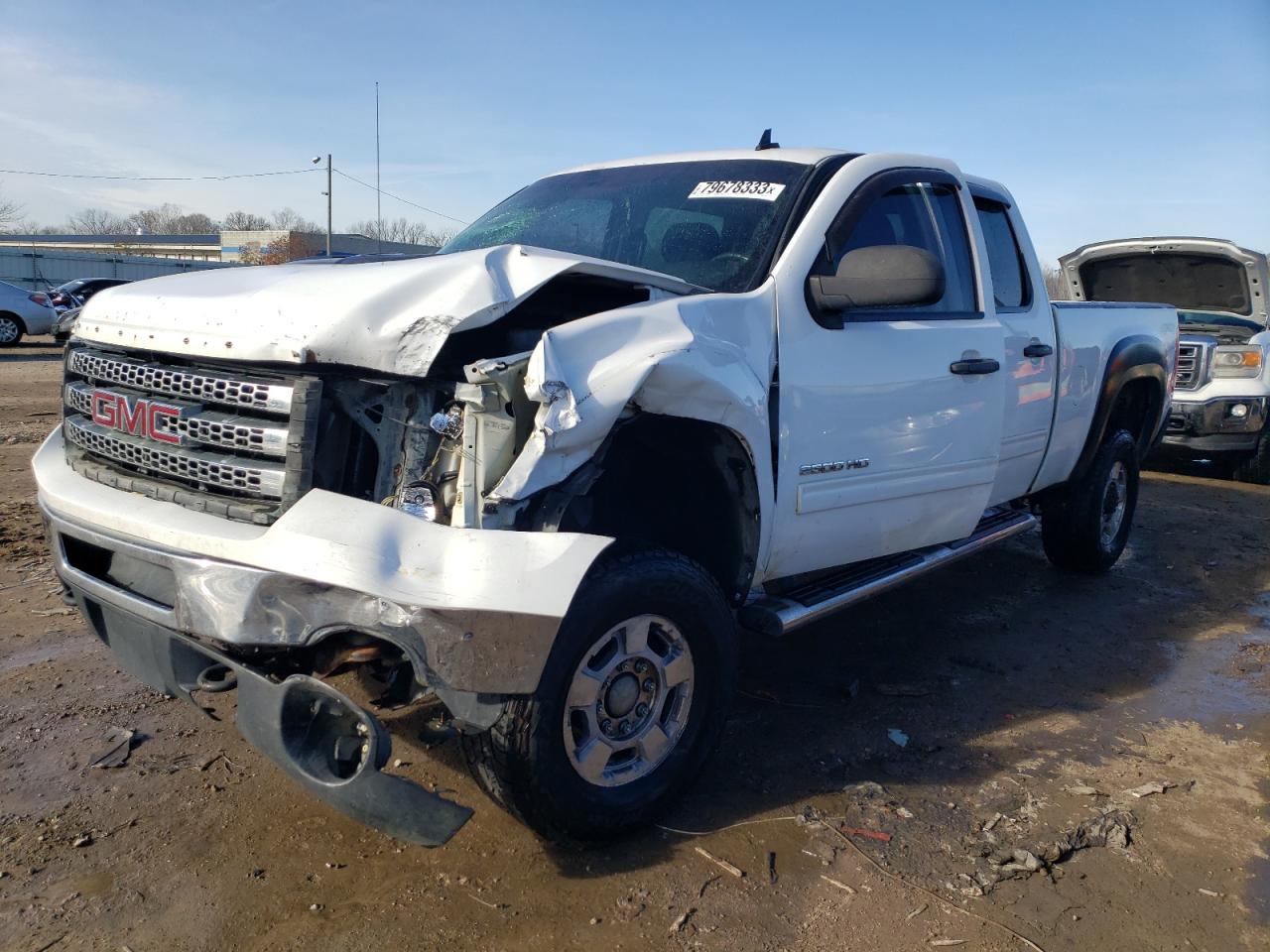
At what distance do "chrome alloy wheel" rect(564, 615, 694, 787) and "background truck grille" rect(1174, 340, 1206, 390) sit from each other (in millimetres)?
8421

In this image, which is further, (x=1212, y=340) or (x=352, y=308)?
(x=1212, y=340)

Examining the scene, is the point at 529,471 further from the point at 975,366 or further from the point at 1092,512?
the point at 1092,512

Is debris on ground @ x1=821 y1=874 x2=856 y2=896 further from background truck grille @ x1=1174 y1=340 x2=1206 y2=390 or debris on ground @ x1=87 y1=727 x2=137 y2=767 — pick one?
background truck grille @ x1=1174 y1=340 x2=1206 y2=390

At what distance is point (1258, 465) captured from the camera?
386 inches

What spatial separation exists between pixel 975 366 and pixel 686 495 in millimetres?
1487

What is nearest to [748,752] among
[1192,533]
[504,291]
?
[504,291]

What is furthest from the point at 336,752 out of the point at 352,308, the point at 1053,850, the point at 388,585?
the point at 1053,850

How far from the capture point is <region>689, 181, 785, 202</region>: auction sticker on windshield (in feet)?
11.8

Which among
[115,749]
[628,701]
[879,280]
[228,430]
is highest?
[879,280]

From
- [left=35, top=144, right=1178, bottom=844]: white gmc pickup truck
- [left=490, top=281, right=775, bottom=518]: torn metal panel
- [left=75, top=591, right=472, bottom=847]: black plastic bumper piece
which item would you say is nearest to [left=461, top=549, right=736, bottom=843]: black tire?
[left=35, top=144, right=1178, bottom=844]: white gmc pickup truck

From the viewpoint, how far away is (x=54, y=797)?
298 cm

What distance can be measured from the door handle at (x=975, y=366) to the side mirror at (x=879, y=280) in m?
0.63

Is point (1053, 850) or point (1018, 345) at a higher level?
point (1018, 345)

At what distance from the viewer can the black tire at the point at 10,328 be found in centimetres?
1800
